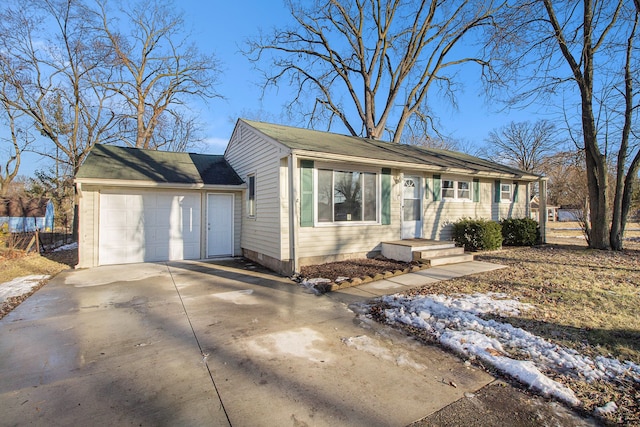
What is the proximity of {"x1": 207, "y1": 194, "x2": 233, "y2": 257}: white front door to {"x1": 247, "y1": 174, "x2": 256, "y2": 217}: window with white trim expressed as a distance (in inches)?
36.6

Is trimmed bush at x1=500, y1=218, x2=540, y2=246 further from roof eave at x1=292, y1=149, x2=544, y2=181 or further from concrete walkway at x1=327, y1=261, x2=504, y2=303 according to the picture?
concrete walkway at x1=327, y1=261, x2=504, y2=303

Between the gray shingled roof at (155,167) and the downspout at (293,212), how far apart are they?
143 inches

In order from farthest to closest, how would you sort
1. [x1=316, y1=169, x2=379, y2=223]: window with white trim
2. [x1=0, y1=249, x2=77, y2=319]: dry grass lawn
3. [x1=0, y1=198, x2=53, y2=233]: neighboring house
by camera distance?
[x1=0, y1=198, x2=53, y2=233]: neighboring house → [x1=316, y1=169, x2=379, y2=223]: window with white trim → [x1=0, y1=249, x2=77, y2=319]: dry grass lawn

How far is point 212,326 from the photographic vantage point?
4.14m

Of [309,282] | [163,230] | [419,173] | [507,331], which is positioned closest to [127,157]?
[163,230]

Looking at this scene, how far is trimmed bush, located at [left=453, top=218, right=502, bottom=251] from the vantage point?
9930mm

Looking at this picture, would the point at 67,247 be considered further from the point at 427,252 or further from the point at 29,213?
the point at 29,213

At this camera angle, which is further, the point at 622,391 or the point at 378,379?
the point at 378,379

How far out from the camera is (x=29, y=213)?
957 inches

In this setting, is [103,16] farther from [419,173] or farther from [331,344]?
[331,344]

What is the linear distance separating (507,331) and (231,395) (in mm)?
3284

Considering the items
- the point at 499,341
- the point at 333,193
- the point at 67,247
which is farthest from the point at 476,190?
the point at 67,247

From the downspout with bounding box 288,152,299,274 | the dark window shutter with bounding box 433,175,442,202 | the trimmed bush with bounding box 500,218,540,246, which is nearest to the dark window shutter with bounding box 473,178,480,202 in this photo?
the trimmed bush with bounding box 500,218,540,246

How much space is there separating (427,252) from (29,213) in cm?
3086
